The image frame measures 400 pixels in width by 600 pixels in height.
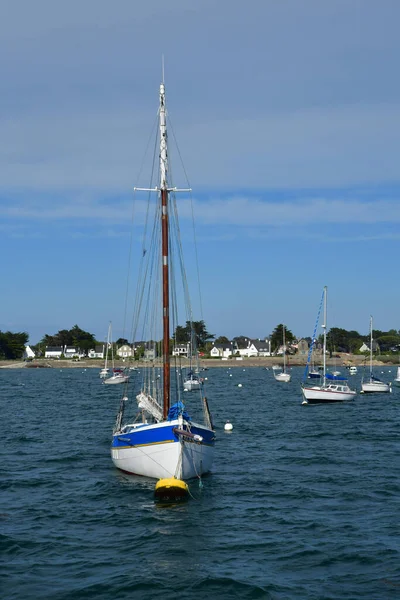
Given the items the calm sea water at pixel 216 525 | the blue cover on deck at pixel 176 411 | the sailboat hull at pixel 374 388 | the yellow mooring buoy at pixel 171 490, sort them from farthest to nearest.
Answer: the sailboat hull at pixel 374 388
the blue cover on deck at pixel 176 411
the yellow mooring buoy at pixel 171 490
the calm sea water at pixel 216 525

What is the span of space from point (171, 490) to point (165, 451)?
196cm

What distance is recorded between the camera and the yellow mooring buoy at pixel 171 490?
89.2 ft

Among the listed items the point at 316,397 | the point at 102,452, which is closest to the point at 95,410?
the point at 316,397

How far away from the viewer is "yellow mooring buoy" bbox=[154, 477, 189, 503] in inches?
1070

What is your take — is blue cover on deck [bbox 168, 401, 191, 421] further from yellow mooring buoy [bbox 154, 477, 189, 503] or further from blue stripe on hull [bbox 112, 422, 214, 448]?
yellow mooring buoy [bbox 154, 477, 189, 503]

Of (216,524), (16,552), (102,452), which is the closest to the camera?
(16,552)

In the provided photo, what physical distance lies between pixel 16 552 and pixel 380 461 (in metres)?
22.0

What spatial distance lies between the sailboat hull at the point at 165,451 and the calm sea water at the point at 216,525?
816mm

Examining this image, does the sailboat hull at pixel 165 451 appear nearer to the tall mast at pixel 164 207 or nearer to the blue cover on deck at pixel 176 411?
the blue cover on deck at pixel 176 411

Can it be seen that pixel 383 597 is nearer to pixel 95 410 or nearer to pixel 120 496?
pixel 120 496

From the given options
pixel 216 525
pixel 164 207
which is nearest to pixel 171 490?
pixel 216 525

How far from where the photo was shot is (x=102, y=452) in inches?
1592

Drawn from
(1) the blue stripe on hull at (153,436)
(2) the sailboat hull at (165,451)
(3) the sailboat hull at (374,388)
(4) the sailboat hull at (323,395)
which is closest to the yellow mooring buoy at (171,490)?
(2) the sailboat hull at (165,451)

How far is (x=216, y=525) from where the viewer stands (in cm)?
2420
